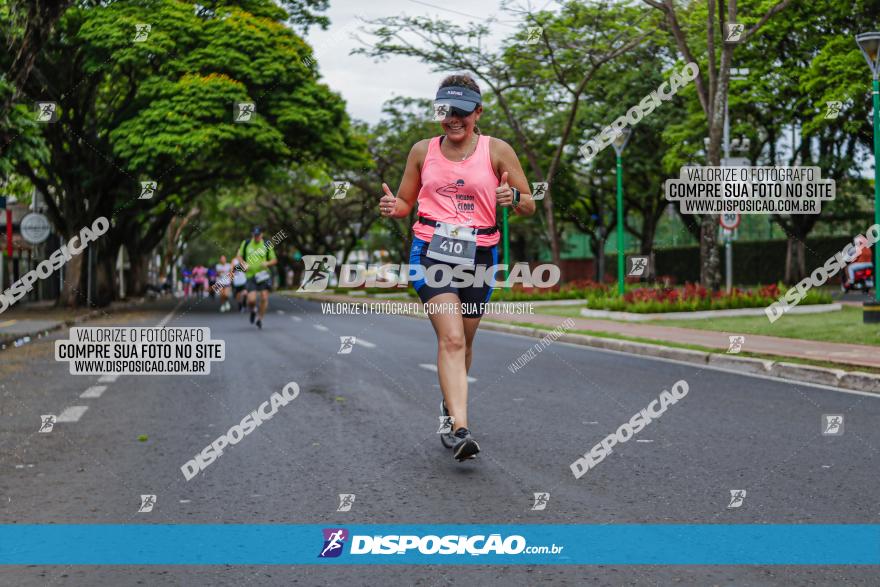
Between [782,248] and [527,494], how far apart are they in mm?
38424

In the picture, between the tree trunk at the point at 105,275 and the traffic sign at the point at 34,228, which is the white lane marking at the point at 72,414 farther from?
the tree trunk at the point at 105,275

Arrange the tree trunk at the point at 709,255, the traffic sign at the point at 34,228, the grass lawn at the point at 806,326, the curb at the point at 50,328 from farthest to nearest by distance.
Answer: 1. the traffic sign at the point at 34,228
2. the tree trunk at the point at 709,255
3. the curb at the point at 50,328
4. the grass lawn at the point at 806,326

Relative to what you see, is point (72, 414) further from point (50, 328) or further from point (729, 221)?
point (729, 221)

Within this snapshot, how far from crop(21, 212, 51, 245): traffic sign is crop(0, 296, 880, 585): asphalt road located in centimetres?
1260

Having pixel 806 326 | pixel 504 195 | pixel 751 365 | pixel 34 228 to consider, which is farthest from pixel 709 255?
pixel 504 195

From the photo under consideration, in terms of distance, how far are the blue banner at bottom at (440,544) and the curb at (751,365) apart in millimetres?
5340

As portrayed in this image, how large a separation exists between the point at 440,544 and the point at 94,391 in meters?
6.43

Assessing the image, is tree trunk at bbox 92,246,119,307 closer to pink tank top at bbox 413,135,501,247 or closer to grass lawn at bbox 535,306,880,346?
grass lawn at bbox 535,306,880,346

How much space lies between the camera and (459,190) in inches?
222

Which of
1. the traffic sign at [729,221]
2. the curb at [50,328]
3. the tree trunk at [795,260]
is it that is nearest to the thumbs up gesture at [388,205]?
the curb at [50,328]

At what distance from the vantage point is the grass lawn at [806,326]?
44.3 ft

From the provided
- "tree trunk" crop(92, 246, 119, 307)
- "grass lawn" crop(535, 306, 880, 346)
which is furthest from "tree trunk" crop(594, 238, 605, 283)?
"grass lawn" crop(535, 306, 880, 346)

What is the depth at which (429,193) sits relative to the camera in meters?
5.70

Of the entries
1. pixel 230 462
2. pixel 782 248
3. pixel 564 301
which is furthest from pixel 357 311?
pixel 230 462
